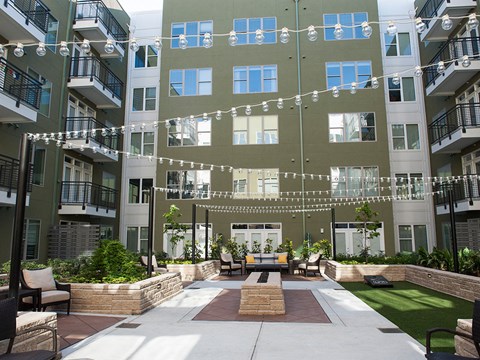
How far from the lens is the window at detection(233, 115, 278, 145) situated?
72.1ft

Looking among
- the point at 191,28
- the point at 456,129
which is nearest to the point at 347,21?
the point at 191,28

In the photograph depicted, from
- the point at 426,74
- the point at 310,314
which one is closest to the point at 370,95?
the point at 426,74

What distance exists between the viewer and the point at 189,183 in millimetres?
22281

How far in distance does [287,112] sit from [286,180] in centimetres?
386

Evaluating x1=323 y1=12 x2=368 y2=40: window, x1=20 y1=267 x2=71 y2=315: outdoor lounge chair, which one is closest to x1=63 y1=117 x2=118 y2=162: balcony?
x1=20 y1=267 x2=71 y2=315: outdoor lounge chair

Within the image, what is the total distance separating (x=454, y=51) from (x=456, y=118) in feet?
9.93

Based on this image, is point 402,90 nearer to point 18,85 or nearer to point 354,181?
point 354,181

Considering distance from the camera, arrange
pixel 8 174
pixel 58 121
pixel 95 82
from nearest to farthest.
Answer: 1. pixel 8 174
2. pixel 58 121
3. pixel 95 82

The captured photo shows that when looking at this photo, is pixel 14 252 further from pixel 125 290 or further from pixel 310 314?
pixel 310 314

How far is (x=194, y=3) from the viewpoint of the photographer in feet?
78.4

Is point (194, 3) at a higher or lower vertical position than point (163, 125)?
higher

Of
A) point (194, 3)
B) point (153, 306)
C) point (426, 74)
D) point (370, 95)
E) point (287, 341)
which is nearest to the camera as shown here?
point (287, 341)

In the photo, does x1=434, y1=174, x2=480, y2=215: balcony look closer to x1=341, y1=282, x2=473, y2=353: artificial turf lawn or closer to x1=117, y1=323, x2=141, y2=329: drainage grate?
x1=341, y1=282, x2=473, y2=353: artificial turf lawn

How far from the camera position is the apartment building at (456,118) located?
639 inches
